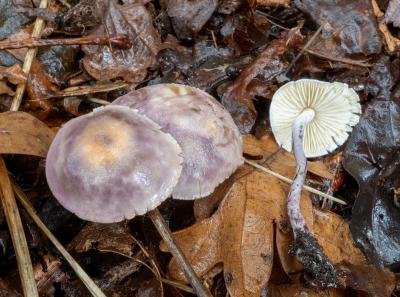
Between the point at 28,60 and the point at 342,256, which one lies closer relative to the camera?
the point at 342,256

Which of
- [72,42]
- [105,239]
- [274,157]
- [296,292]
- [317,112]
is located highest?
[72,42]

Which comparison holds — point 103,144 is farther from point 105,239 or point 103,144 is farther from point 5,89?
point 5,89

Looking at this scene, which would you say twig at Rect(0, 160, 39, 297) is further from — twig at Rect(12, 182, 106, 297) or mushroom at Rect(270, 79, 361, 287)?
mushroom at Rect(270, 79, 361, 287)

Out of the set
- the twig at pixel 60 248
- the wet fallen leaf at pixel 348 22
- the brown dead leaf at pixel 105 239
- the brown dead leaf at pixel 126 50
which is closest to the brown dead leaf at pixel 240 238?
the brown dead leaf at pixel 105 239

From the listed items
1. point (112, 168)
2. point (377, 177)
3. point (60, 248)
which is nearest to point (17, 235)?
point (60, 248)

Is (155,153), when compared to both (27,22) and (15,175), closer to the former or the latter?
(15,175)

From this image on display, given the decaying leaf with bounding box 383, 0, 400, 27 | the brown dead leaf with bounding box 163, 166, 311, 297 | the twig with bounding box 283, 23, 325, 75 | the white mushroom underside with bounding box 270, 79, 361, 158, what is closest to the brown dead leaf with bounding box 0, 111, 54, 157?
the brown dead leaf with bounding box 163, 166, 311, 297
